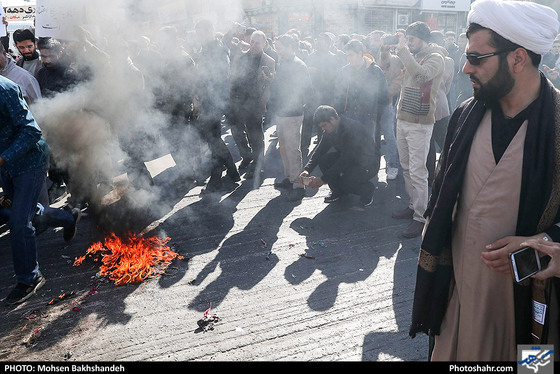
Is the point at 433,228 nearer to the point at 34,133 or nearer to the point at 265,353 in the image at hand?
the point at 265,353

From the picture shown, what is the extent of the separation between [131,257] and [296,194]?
112 inches

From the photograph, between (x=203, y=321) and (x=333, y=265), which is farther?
(x=333, y=265)

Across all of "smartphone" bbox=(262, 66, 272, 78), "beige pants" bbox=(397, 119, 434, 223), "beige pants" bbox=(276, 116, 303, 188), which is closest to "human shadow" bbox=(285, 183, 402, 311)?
"beige pants" bbox=(397, 119, 434, 223)

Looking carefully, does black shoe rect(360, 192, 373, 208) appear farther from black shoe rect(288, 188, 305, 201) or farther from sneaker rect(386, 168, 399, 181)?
sneaker rect(386, 168, 399, 181)

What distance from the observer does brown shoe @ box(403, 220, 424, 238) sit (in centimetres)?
532

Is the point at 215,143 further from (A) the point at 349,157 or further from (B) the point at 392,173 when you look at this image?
(B) the point at 392,173

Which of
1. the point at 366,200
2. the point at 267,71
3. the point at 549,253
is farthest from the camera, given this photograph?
the point at 267,71

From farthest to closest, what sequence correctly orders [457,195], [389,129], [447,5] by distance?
1. [447,5]
2. [389,129]
3. [457,195]

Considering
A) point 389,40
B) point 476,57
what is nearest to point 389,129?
point 389,40

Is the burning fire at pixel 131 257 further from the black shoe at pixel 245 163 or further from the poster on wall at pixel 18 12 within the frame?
the poster on wall at pixel 18 12

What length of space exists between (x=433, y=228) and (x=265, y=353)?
183cm

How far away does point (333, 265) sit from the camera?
4.69 meters

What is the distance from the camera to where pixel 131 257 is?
4.69m

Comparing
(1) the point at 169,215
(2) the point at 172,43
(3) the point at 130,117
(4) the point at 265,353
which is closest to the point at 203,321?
(4) the point at 265,353
